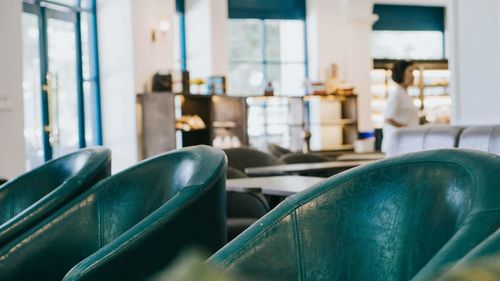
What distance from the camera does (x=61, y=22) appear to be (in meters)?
9.98

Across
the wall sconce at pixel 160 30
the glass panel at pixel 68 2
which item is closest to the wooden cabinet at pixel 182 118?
the wall sconce at pixel 160 30

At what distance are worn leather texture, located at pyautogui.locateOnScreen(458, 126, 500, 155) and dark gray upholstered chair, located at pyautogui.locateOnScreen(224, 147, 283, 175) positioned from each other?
5.08 feet

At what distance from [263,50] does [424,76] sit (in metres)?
3.30

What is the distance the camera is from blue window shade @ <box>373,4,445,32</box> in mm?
15422

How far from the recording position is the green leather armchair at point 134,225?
2.11 metres

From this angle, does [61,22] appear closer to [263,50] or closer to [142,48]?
[142,48]

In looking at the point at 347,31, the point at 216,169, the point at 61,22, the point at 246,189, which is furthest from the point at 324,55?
the point at 216,169

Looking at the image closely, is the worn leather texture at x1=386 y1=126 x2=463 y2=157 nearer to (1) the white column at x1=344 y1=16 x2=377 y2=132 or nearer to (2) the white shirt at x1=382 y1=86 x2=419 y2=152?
(2) the white shirt at x1=382 y1=86 x2=419 y2=152

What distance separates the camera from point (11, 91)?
751cm

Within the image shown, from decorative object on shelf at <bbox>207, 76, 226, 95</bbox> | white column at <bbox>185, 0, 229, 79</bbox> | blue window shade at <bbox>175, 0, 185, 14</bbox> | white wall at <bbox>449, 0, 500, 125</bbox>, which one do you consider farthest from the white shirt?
blue window shade at <bbox>175, 0, 185, 14</bbox>

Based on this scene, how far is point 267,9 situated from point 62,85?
4.96 meters

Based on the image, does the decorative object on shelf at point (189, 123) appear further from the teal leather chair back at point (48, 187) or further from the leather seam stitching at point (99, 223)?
the leather seam stitching at point (99, 223)

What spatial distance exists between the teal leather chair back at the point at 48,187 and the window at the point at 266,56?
33.2 ft

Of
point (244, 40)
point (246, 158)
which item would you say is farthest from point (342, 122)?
point (246, 158)
